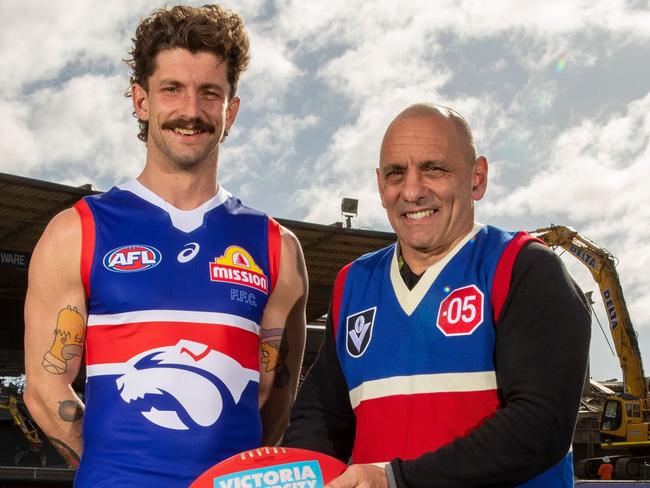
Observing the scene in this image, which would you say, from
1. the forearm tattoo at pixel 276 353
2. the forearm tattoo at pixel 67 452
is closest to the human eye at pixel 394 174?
the forearm tattoo at pixel 276 353

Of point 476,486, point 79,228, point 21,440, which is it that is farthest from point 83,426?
point 21,440

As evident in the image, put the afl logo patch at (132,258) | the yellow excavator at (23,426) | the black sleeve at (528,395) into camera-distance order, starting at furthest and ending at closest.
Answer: the yellow excavator at (23,426) → the afl logo patch at (132,258) → the black sleeve at (528,395)

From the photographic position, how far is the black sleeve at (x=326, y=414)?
2.51 m

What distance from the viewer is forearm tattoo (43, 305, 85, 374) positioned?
3014 mm

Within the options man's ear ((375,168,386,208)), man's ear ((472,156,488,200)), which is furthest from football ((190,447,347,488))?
man's ear ((472,156,488,200))

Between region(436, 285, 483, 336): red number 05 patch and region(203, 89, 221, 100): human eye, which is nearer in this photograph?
region(436, 285, 483, 336): red number 05 patch

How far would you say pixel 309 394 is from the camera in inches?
103

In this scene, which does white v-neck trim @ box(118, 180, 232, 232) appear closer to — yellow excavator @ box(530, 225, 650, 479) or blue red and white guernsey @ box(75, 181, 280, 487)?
blue red and white guernsey @ box(75, 181, 280, 487)

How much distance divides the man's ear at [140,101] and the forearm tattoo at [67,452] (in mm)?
1265

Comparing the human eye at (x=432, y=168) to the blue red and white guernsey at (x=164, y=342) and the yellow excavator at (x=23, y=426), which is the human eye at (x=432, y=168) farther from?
the yellow excavator at (x=23, y=426)

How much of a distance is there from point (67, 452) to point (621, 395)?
2165 centimetres

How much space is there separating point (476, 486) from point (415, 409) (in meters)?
0.28

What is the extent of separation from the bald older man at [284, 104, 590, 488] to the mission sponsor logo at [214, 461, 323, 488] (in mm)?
126

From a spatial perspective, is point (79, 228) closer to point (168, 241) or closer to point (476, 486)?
point (168, 241)
